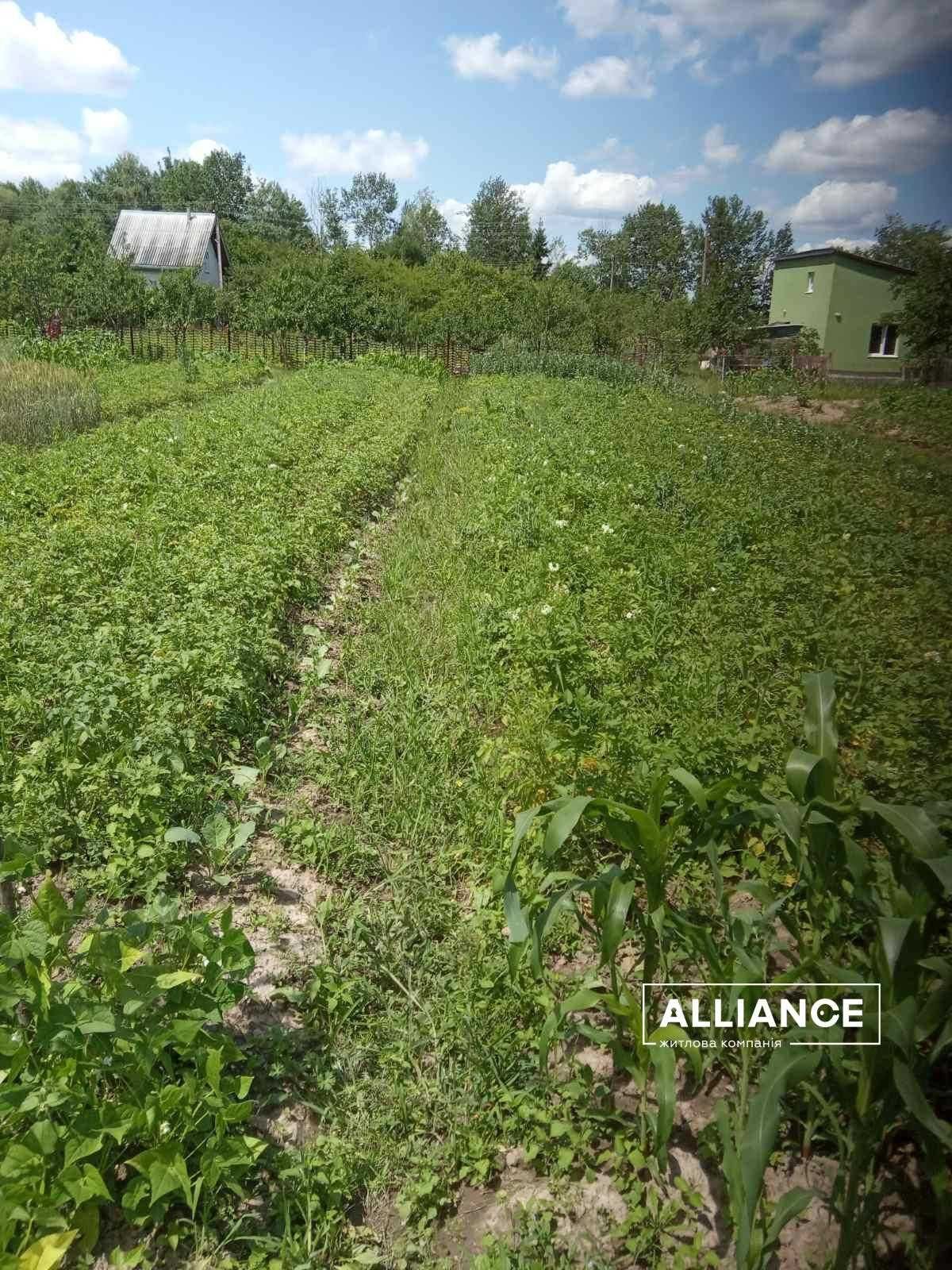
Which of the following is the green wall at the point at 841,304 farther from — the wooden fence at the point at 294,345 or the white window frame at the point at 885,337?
the wooden fence at the point at 294,345

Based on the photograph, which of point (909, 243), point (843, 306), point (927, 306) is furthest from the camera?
point (843, 306)

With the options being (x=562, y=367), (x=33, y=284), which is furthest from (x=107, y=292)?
(x=562, y=367)

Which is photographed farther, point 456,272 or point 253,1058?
point 456,272

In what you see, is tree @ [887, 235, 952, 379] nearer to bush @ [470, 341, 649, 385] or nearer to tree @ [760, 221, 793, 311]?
bush @ [470, 341, 649, 385]

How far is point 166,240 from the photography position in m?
46.2

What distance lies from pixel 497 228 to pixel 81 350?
58.4 metres

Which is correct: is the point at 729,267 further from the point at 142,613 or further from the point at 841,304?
the point at 142,613

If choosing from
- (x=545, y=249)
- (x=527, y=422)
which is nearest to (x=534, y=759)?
(x=527, y=422)

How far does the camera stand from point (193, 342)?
3086 centimetres

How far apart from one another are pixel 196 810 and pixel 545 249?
70.6 m

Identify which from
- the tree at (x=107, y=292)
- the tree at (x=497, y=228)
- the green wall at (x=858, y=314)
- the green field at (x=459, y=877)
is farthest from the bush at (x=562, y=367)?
the tree at (x=497, y=228)

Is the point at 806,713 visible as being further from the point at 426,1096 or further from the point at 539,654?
the point at 539,654

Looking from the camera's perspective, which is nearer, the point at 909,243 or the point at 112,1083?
the point at 112,1083

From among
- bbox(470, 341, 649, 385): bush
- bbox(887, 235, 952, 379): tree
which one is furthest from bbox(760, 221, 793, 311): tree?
bbox(887, 235, 952, 379): tree
